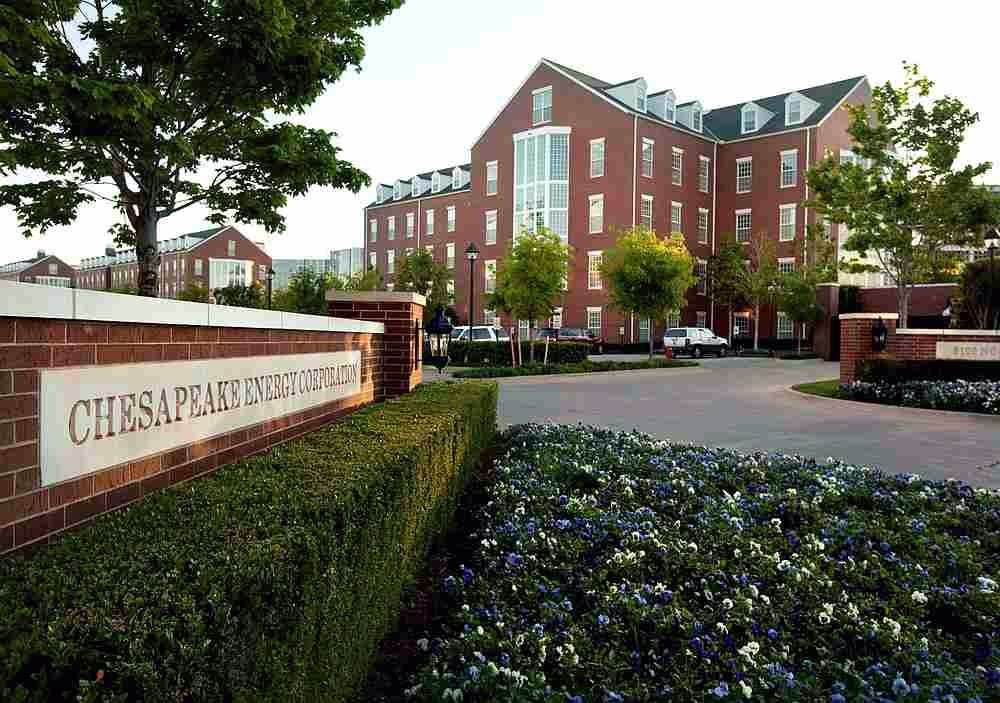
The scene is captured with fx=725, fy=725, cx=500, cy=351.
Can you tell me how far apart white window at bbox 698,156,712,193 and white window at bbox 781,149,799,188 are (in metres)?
5.06

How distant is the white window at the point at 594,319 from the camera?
45938 millimetres

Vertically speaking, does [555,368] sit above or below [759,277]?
below

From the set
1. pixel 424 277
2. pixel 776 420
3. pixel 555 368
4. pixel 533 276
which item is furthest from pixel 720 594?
pixel 424 277

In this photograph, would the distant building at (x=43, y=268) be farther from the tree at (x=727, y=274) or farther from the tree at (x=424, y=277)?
the tree at (x=727, y=274)

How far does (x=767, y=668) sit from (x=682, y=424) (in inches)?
347

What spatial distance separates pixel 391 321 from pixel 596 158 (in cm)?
4054

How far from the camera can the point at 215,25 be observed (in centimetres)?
1255

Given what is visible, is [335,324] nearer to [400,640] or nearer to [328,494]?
[400,640]

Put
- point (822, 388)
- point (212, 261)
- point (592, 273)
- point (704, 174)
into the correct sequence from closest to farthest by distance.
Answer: point (822, 388), point (592, 273), point (704, 174), point (212, 261)

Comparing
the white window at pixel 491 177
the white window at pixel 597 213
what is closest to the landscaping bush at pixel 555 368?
the white window at pixel 597 213

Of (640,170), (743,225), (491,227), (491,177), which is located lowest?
(743,225)

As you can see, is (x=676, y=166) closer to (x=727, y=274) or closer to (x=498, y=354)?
(x=727, y=274)

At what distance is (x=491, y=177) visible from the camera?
5106 cm

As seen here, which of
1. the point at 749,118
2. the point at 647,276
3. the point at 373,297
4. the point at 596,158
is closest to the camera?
the point at 373,297
